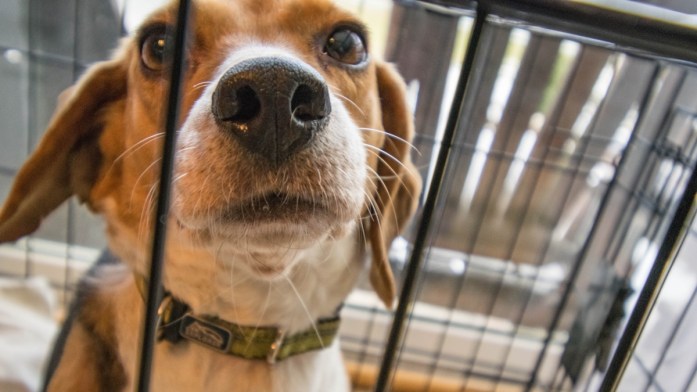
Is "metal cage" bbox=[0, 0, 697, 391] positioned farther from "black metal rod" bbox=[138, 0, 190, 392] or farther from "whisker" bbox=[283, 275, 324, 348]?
"black metal rod" bbox=[138, 0, 190, 392]

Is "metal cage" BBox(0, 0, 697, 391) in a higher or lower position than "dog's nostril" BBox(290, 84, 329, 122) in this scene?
lower

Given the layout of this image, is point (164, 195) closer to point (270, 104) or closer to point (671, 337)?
point (270, 104)

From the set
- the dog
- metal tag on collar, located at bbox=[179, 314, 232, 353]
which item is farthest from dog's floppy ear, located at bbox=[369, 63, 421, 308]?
metal tag on collar, located at bbox=[179, 314, 232, 353]

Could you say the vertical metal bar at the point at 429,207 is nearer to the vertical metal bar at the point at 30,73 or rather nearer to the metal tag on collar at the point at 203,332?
the metal tag on collar at the point at 203,332

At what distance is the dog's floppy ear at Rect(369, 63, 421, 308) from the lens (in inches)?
37.0

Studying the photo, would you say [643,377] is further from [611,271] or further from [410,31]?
[410,31]

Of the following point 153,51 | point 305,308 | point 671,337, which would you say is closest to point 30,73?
point 153,51

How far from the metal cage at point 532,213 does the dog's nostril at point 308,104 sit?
415 mm

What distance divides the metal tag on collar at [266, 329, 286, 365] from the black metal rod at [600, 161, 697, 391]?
50cm

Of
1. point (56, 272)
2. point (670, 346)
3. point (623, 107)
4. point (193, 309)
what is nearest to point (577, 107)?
point (623, 107)

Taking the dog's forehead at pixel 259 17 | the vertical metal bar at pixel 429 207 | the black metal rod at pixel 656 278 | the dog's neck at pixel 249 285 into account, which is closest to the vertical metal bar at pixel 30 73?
the dog's neck at pixel 249 285

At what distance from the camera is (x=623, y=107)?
4.86ft

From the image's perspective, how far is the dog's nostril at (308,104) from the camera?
0.54 metres

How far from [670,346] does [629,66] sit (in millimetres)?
704
